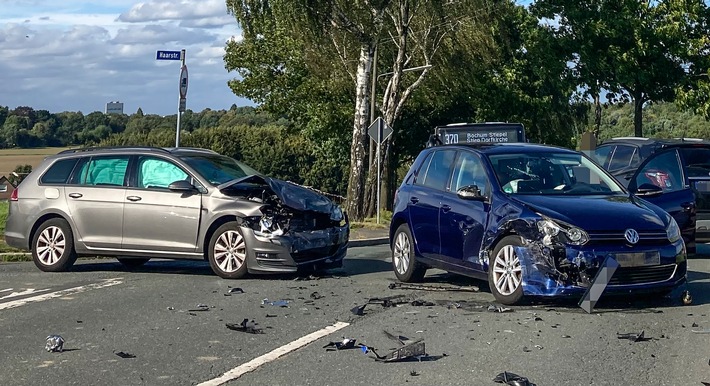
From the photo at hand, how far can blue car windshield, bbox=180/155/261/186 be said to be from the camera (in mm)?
12625

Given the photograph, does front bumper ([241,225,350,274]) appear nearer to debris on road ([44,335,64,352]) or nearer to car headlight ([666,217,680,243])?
debris on road ([44,335,64,352])

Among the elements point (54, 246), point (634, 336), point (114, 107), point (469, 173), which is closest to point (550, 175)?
point (469, 173)

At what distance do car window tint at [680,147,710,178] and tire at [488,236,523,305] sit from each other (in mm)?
6119

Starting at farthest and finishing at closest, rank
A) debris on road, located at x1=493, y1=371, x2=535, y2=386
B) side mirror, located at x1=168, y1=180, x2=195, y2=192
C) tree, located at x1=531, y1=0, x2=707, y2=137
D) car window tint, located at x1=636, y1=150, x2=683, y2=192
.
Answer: tree, located at x1=531, y1=0, x2=707, y2=137, car window tint, located at x1=636, y1=150, x2=683, y2=192, side mirror, located at x1=168, y1=180, x2=195, y2=192, debris on road, located at x1=493, y1=371, x2=535, y2=386

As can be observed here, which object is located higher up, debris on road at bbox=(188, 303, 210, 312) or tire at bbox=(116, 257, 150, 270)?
debris on road at bbox=(188, 303, 210, 312)

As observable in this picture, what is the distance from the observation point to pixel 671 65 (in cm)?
3800

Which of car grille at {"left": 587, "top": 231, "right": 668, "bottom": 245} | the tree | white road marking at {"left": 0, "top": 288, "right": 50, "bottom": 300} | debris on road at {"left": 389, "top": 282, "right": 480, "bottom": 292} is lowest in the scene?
white road marking at {"left": 0, "top": 288, "right": 50, "bottom": 300}

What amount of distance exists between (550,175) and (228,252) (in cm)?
410

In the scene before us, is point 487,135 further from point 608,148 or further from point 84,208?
point 84,208

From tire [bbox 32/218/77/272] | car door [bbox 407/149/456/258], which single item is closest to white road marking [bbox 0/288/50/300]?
tire [bbox 32/218/77/272]

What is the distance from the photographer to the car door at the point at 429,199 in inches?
433

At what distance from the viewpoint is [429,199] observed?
11.2m

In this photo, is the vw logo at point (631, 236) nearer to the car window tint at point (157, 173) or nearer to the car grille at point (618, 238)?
the car grille at point (618, 238)

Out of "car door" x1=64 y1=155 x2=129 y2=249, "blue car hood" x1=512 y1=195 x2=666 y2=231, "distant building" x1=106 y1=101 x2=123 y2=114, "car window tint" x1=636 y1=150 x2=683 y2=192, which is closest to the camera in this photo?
"blue car hood" x1=512 y1=195 x2=666 y2=231
